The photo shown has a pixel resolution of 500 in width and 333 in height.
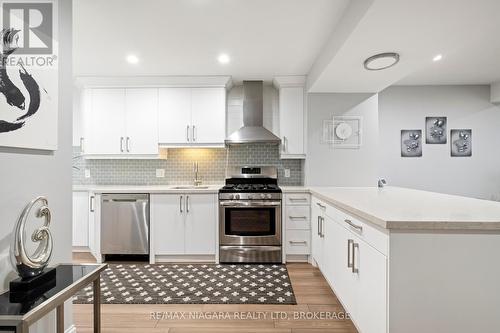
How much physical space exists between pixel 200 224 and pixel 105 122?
1.87m

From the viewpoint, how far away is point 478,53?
3096mm

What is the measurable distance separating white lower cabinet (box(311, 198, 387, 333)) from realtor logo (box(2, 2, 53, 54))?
6.76ft

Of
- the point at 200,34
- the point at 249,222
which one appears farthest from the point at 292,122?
the point at 200,34

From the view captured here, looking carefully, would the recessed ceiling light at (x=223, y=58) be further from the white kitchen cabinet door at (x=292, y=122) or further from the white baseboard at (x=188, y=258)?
the white baseboard at (x=188, y=258)

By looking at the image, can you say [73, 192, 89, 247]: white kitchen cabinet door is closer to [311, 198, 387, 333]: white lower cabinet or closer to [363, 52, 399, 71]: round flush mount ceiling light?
[311, 198, 387, 333]: white lower cabinet

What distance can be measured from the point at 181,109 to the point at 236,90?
856mm

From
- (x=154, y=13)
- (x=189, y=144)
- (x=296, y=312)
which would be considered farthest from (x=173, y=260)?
(x=154, y=13)

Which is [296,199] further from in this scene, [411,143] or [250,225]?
[411,143]

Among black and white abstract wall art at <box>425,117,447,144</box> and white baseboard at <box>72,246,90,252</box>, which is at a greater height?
black and white abstract wall art at <box>425,117,447,144</box>

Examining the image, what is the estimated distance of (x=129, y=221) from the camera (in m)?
3.49

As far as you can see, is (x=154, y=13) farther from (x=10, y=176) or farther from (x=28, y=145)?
(x=10, y=176)

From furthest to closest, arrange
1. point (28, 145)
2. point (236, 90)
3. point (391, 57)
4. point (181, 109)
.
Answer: point (236, 90), point (181, 109), point (391, 57), point (28, 145)

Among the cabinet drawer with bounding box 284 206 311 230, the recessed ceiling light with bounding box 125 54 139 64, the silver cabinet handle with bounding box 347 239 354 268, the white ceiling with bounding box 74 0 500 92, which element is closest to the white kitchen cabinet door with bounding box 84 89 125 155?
the white ceiling with bounding box 74 0 500 92

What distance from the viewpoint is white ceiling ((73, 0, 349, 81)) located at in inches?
85.0
